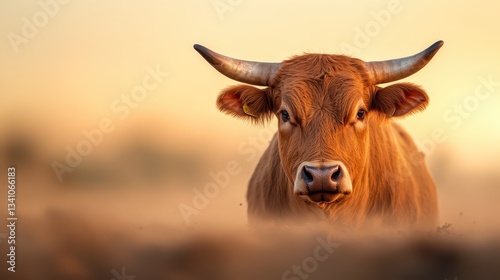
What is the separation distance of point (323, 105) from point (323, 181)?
3.18 ft

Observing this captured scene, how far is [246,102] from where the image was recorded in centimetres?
895

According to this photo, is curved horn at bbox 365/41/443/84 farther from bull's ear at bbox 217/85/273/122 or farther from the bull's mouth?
the bull's mouth

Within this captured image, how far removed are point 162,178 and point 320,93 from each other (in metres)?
6.60

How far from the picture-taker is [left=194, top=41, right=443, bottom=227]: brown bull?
7.98 m

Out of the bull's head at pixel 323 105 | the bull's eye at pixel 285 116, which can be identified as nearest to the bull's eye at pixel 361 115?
the bull's head at pixel 323 105

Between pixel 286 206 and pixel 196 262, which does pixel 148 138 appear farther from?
pixel 196 262

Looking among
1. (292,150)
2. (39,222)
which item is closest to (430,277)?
(292,150)

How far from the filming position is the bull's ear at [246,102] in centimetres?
890

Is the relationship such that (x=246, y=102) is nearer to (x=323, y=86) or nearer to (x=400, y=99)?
(x=323, y=86)

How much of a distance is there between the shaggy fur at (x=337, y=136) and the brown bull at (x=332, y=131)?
0.01 meters

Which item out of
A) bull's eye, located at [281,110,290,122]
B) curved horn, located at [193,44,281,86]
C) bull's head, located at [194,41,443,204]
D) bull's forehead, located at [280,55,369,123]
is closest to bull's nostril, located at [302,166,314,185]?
bull's head, located at [194,41,443,204]

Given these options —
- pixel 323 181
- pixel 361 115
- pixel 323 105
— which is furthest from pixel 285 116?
pixel 323 181

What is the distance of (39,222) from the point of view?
28.8 ft

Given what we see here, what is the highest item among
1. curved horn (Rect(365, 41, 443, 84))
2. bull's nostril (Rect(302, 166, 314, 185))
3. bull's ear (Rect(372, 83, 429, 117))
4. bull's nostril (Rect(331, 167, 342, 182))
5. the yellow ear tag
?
curved horn (Rect(365, 41, 443, 84))
